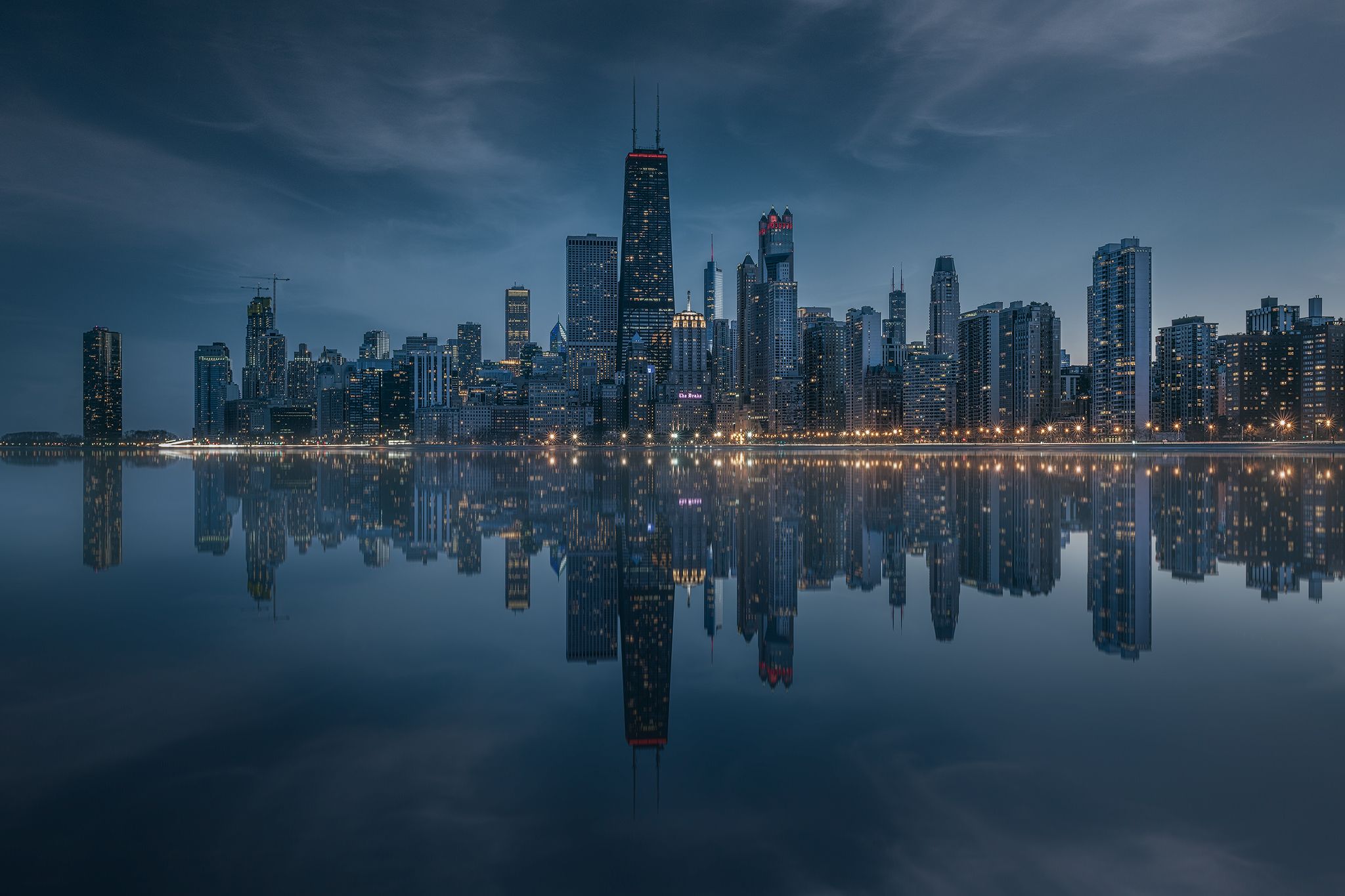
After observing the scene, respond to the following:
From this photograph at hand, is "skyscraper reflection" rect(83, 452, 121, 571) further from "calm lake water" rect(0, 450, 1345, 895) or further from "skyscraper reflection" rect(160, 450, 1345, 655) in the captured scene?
"calm lake water" rect(0, 450, 1345, 895)

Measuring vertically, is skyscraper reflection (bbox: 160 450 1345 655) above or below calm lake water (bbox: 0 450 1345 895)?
above

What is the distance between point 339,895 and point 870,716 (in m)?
5.25

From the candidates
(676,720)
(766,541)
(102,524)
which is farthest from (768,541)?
(102,524)

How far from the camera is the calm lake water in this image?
5.39 metres

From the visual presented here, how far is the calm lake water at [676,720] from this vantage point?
5387mm

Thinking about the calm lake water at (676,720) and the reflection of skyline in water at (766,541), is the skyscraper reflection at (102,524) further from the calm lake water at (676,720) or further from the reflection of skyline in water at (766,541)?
the calm lake water at (676,720)

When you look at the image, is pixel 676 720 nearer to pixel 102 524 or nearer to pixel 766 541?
pixel 766 541

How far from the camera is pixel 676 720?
26.4ft

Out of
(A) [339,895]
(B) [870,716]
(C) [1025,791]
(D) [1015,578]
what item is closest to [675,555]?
(D) [1015,578]

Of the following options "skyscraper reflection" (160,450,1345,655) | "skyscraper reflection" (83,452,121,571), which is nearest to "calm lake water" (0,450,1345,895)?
"skyscraper reflection" (160,450,1345,655)

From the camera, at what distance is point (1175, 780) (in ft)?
21.3

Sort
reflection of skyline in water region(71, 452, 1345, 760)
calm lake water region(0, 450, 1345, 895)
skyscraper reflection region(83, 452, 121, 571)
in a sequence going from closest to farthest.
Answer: calm lake water region(0, 450, 1345, 895), reflection of skyline in water region(71, 452, 1345, 760), skyscraper reflection region(83, 452, 121, 571)

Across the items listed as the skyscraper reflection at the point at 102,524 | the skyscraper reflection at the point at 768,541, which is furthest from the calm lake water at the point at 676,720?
the skyscraper reflection at the point at 102,524

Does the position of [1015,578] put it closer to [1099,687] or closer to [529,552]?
[1099,687]
